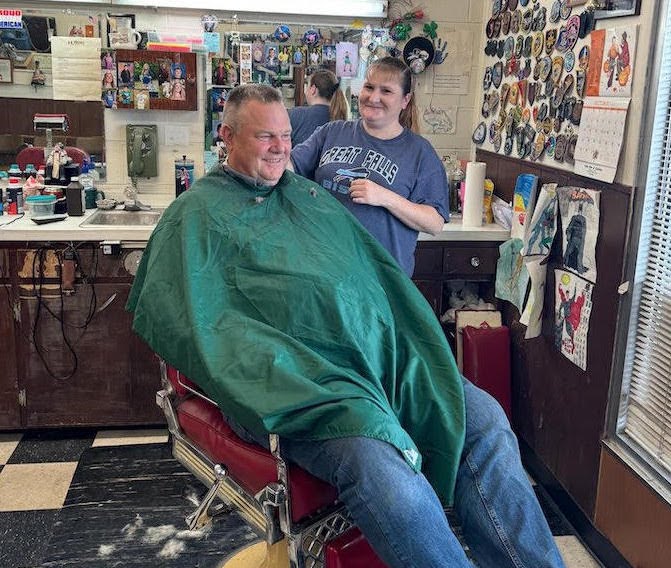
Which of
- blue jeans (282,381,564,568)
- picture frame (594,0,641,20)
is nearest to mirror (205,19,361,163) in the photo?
picture frame (594,0,641,20)

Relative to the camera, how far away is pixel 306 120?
3.39 meters

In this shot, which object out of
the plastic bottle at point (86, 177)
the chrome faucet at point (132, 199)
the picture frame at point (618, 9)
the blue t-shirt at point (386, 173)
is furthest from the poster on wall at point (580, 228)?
the plastic bottle at point (86, 177)

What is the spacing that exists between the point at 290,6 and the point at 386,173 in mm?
1220

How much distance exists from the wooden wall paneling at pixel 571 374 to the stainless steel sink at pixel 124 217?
1.56 m

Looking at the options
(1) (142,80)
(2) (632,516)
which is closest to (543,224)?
(2) (632,516)

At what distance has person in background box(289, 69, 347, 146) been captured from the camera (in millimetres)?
3373

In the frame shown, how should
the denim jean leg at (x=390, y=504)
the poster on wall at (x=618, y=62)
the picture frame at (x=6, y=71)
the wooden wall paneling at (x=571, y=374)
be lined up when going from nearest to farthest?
the denim jean leg at (x=390, y=504) → the poster on wall at (x=618, y=62) → the wooden wall paneling at (x=571, y=374) → the picture frame at (x=6, y=71)

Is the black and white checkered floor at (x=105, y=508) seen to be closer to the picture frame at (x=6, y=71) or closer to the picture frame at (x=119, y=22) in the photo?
the picture frame at (x=6, y=71)

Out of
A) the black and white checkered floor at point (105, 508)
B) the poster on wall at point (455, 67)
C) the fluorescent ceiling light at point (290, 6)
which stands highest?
the fluorescent ceiling light at point (290, 6)

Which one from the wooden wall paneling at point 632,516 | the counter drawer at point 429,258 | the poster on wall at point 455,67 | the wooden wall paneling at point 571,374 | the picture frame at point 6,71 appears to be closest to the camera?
the wooden wall paneling at point 632,516

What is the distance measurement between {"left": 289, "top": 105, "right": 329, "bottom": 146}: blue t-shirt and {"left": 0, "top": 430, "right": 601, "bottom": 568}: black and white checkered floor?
1.43m

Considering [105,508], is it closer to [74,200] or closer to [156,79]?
[74,200]

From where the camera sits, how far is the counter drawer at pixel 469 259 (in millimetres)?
3240

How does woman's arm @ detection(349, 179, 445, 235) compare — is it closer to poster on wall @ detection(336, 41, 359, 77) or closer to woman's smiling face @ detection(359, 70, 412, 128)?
woman's smiling face @ detection(359, 70, 412, 128)
